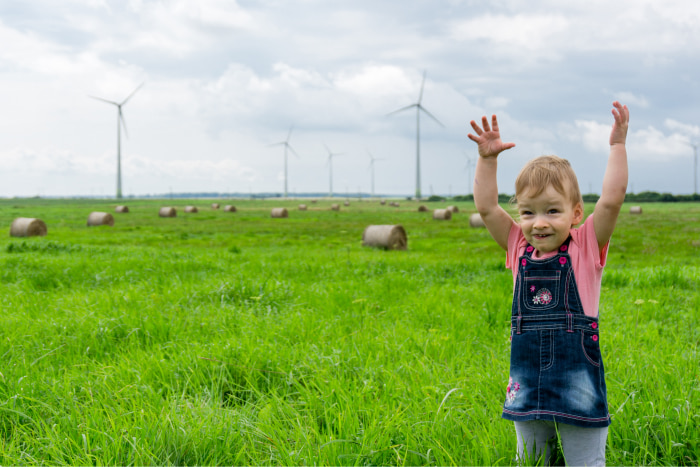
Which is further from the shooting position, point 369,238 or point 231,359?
point 369,238

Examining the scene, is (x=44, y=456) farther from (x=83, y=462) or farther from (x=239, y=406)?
(x=239, y=406)

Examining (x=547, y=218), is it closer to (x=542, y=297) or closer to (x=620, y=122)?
(x=542, y=297)

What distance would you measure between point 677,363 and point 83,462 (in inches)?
177

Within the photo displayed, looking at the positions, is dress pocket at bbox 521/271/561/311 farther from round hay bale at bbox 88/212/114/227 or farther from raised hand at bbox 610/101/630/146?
round hay bale at bbox 88/212/114/227

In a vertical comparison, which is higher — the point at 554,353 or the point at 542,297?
the point at 542,297

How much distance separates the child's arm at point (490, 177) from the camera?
2.92 metres

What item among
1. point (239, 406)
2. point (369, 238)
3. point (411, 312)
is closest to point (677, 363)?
point (411, 312)

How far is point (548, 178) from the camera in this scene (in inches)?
105

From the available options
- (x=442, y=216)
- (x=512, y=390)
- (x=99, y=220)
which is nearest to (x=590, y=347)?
(x=512, y=390)

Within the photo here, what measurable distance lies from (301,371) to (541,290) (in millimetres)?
2313

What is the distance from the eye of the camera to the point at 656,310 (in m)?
6.58

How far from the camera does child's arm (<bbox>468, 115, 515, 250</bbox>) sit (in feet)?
9.57

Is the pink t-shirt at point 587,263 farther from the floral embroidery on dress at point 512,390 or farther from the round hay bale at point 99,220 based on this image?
the round hay bale at point 99,220

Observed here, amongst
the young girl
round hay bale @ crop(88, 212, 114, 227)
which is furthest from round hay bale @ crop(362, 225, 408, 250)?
round hay bale @ crop(88, 212, 114, 227)
